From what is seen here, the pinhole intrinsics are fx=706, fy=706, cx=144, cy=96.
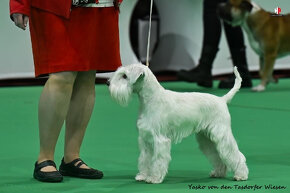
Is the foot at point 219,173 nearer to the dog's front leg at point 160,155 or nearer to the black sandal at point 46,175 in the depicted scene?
the dog's front leg at point 160,155

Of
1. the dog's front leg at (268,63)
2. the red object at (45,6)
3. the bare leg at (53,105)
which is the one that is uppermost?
the red object at (45,6)

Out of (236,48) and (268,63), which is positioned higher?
(236,48)

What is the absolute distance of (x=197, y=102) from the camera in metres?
3.13

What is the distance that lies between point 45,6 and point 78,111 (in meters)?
0.55

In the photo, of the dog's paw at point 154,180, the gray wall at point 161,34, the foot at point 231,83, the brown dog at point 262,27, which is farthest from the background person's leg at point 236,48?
the dog's paw at point 154,180

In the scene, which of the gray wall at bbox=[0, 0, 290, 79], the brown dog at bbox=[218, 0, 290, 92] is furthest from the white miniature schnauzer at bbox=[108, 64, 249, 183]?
the gray wall at bbox=[0, 0, 290, 79]

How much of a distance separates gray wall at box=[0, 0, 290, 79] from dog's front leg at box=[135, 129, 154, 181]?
14.3ft

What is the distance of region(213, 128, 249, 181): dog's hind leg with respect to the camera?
3.12 m

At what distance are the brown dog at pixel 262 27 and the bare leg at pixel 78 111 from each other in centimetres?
406

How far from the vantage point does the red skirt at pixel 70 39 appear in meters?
3.11

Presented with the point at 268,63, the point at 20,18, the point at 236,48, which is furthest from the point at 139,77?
the point at 268,63

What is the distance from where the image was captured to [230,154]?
3.15 meters

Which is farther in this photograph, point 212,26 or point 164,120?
point 212,26

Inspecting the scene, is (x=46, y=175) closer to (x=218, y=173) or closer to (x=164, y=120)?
(x=164, y=120)
